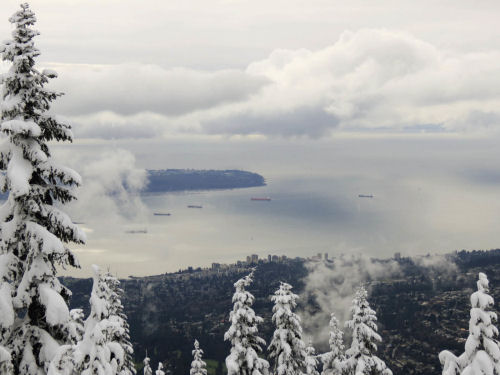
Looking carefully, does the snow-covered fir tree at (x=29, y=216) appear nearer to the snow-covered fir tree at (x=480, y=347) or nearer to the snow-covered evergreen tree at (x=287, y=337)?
the snow-covered fir tree at (x=480, y=347)

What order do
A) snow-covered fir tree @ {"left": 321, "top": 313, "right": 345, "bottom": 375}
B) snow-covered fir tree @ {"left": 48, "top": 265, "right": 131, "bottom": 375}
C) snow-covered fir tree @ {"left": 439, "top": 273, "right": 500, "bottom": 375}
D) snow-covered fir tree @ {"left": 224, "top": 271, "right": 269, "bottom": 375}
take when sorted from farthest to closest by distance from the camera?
snow-covered fir tree @ {"left": 321, "top": 313, "right": 345, "bottom": 375}, snow-covered fir tree @ {"left": 224, "top": 271, "right": 269, "bottom": 375}, snow-covered fir tree @ {"left": 439, "top": 273, "right": 500, "bottom": 375}, snow-covered fir tree @ {"left": 48, "top": 265, "right": 131, "bottom": 375}

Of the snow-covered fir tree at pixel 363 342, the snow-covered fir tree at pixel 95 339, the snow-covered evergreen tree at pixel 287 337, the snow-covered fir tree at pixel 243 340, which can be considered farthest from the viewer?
the snow-covered fir tree at pixel 363 342

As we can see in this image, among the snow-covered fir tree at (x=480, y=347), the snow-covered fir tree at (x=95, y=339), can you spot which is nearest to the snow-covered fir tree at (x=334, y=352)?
the snow-covered fir tree at (x=480, y=347)

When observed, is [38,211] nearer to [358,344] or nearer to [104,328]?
[104,328]

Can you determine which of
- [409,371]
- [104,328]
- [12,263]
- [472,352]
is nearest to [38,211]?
[12,263]

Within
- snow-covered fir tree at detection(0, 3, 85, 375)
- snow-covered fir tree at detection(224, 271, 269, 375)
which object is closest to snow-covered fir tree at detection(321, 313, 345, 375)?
snow-covered fir tree at detection(224, 271, 269, 375)

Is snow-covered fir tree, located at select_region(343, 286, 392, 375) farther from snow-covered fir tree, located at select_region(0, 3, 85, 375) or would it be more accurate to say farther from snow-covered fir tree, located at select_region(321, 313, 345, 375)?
snow-covered fir tree, located at select_region(0, 3, 85, 375)

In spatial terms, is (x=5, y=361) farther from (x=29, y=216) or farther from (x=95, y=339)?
(x=29, y=216)
